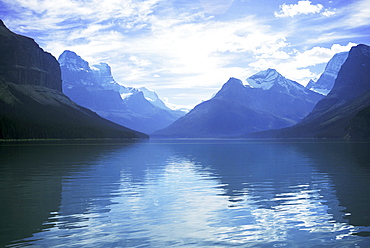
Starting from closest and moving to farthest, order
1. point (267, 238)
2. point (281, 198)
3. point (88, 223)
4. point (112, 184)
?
1. point (267, 238)
2. point (88, 223)
3. point (281, 198)
4. point (112, 184)

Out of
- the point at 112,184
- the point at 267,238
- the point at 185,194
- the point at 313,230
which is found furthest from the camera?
the point at 112,184

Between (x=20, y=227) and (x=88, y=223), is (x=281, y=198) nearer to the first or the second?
(x=88, y=223)

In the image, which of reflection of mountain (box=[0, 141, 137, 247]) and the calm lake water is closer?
the calm lake water

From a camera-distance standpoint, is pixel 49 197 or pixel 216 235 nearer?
pixel 216 235

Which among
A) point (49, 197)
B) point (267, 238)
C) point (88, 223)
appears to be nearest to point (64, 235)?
point (88, 223)

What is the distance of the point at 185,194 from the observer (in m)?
39.2

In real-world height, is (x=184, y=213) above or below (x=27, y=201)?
below

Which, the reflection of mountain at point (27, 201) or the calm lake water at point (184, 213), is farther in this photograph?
the reflection of mountain at point (27, 201)

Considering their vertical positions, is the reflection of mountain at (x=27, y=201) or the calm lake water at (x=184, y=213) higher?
the reflection of mountain at (x=27, y=201)

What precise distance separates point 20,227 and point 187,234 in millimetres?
10543

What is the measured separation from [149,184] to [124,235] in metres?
23.9

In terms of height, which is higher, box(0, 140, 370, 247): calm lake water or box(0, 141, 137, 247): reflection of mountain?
box(0, 141, 137, 247): reflection of mountain

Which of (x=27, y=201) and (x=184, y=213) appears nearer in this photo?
(x=184, y=213)

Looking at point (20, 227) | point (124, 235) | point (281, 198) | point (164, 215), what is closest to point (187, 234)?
point (124, 235)
